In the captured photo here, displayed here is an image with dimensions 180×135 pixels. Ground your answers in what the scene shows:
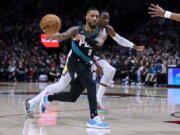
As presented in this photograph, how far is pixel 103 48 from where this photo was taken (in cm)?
2695

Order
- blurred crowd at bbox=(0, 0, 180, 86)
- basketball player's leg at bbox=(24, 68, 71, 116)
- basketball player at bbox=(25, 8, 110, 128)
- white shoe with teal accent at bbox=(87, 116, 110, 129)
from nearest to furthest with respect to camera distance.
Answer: white shoe with teal accent at bbox=(87, 116, 110, 129) → basketball player at bbox=(25, 8, 110, 128) → basketball player's leg at bbox=(24, 68, 71, 116) → blurred crowd at bbox=(0, 0, 180, 86)

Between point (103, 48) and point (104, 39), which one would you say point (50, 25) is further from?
point (103, 48)

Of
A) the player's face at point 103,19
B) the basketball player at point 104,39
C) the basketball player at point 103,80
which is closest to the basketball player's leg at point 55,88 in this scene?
the basketball player at point 103,80

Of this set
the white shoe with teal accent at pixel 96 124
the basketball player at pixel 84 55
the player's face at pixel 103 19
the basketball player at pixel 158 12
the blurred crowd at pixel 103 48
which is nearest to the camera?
the basketball player at pixel 158 12

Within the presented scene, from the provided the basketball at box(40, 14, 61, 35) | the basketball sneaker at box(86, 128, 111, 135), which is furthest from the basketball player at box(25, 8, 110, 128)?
the basketball sneaker at box(86, 128, 111, 135)

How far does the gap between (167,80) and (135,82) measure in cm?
255

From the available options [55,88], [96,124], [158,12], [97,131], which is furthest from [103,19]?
[97,131]

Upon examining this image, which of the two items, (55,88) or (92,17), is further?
(55,88)

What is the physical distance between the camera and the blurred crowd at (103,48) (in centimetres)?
2052

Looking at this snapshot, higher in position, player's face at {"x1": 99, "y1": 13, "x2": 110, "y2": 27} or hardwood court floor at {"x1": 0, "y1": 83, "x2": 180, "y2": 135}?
player's face at {"x1": 99, "y1": 13, "x2": 110, "y2": 27}

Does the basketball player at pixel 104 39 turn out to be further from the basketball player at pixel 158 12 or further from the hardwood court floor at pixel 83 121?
the basketball player at pixel 158 12

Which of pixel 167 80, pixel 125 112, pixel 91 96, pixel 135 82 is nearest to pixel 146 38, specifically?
pixel 135 82

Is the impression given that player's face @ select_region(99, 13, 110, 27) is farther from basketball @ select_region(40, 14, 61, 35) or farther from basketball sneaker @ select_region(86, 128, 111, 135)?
basketball sneaker @ select_region(86, 128, 111, 135)

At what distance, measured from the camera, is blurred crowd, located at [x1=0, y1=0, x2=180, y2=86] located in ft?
67.3
